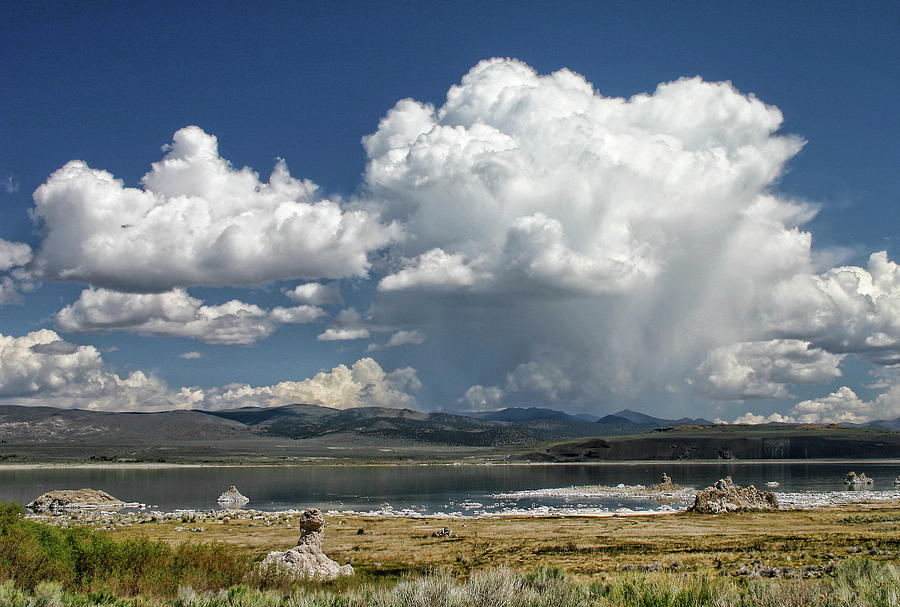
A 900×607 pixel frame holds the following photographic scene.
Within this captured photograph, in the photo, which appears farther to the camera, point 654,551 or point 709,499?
point 709,499

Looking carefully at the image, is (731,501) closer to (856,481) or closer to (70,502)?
(856,481)

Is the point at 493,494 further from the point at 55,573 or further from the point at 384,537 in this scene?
the point at 55,573

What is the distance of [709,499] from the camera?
61.8 meters

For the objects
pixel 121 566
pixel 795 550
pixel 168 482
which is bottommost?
pixel 168 482

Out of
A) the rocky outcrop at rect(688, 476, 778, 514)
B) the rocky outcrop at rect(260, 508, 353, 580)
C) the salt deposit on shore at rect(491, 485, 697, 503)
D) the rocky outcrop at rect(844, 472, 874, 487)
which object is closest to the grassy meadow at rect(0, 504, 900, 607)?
the rocky outcrop at rect(260, 508, 353, 580)

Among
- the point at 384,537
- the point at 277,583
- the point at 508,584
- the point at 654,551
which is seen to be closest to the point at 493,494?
the point at 384,537

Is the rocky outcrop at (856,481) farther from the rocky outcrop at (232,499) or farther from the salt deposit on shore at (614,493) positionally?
the rocky outcrop at (232,499)

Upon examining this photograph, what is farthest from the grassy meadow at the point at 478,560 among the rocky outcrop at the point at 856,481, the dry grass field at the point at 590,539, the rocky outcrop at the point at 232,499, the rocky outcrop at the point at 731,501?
the rocky outcrop at the point at 856,481

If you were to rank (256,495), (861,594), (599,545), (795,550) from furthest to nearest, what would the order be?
(256,495) < (599,545) < (795,550) < (861,594)

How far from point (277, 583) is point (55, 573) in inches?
261

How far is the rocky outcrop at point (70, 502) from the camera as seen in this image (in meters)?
68.2

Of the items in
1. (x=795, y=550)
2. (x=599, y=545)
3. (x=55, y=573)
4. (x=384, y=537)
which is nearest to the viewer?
(x=55, y=573)

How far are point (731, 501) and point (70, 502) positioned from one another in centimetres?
6748

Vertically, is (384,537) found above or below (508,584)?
below
